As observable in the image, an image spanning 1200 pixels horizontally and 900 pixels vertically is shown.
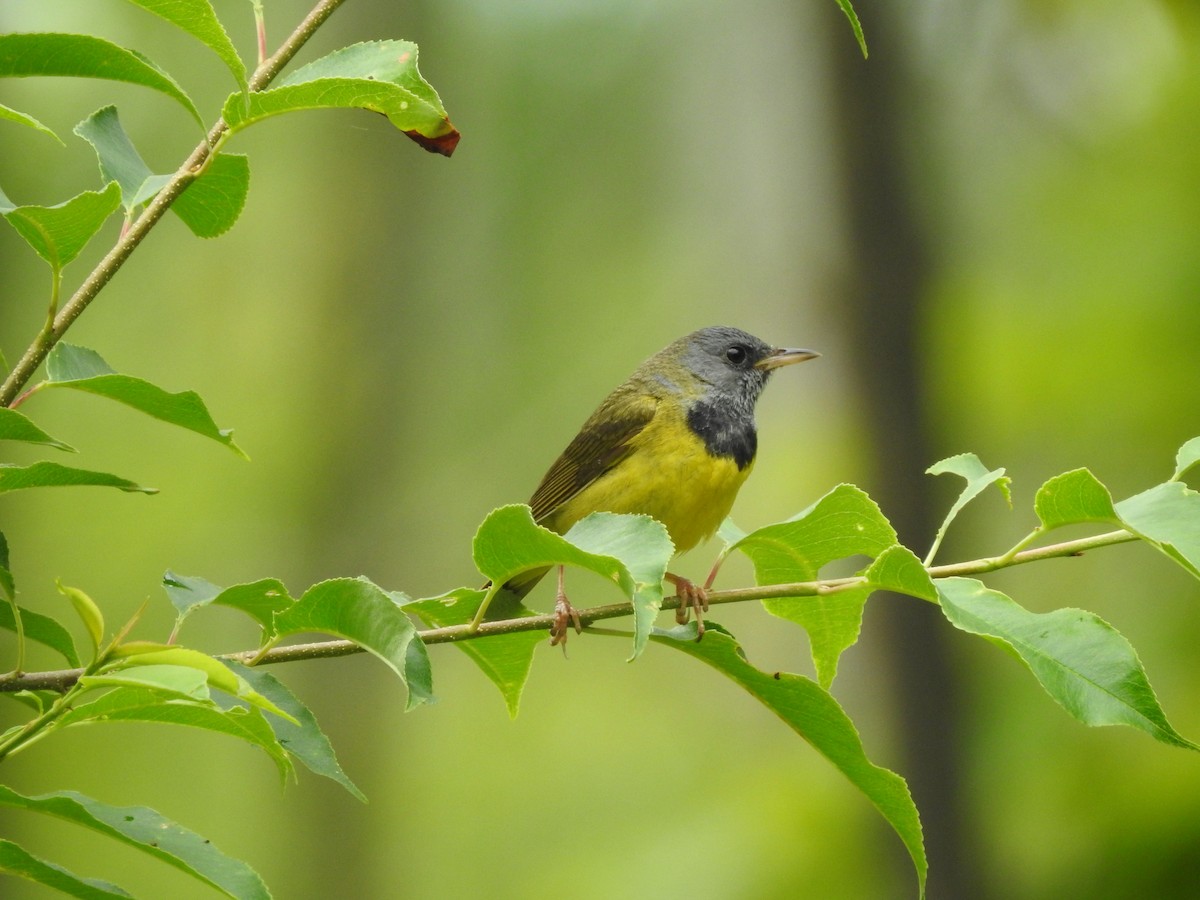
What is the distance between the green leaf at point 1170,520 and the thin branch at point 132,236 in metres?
1.32

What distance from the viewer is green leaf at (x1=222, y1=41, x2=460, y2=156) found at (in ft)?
5.43

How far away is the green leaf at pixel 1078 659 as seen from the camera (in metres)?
1.69

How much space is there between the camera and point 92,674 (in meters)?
1.48

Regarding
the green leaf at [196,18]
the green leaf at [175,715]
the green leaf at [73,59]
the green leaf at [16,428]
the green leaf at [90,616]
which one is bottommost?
the green leaf at [175,715]

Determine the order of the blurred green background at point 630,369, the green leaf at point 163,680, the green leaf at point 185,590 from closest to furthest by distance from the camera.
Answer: the green leaf at point 163,680
the green leaf at point 185,590
the blurred green background at point 630,369

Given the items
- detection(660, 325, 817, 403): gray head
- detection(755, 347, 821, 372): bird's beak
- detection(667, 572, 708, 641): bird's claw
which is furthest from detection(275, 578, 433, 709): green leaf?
detection(755, 347, 821, 372): bird's beak

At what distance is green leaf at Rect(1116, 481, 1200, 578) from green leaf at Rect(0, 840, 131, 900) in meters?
1.43

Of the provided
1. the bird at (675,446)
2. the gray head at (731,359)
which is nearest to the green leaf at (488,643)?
the bird at (675,446)

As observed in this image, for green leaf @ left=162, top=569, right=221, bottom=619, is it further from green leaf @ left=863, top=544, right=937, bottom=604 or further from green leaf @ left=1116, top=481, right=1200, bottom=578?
green leaf @ left=1116, top=481, right=1200, bottom=578

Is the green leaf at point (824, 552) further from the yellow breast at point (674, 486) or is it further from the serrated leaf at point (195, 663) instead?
the yellow breast at point (674, 486)

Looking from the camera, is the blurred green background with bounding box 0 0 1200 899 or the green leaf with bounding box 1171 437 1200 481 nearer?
the green leaf with bounding box 1171 437 1200 481

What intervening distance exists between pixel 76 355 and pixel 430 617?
2.30 ft

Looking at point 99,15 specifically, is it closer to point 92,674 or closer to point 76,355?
point 76,355

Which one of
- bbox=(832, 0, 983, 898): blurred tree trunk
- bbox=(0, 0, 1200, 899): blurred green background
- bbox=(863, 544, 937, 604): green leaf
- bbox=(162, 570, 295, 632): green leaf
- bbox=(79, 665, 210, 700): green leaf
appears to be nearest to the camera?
bbox=(79, 665, 210, 700): green leaf
